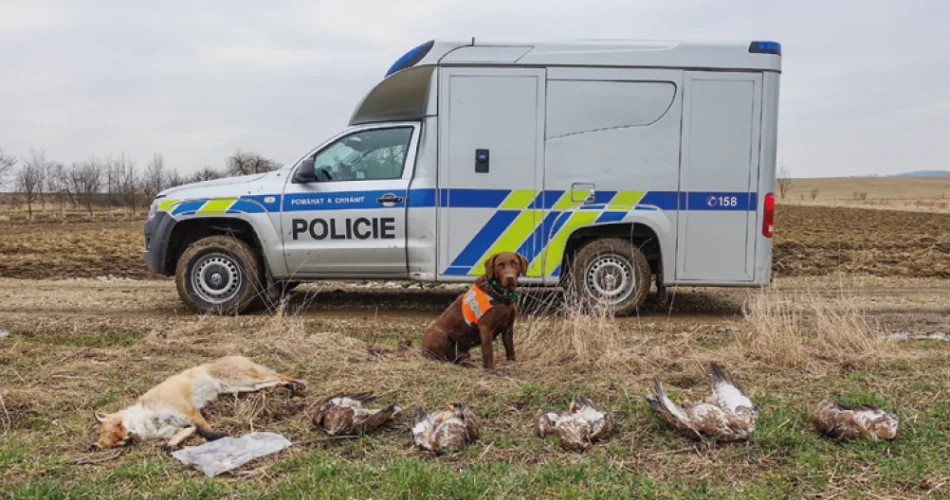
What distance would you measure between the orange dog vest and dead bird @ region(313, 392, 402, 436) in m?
1.32

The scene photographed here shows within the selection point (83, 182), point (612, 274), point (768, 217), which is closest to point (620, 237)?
point (612, 274)

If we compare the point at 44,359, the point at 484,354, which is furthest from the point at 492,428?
the point at 44,359

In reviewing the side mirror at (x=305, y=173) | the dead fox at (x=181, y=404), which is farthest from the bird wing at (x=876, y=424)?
the side mirror at (x=305, y=173)

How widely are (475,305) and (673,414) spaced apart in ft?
5.77

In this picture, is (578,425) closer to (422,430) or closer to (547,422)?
(547,422)

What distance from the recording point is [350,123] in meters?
7.83

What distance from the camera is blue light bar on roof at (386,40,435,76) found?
23.3ft

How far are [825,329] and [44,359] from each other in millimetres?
5749

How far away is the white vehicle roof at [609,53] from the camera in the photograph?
693cm

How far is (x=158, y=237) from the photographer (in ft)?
24.6

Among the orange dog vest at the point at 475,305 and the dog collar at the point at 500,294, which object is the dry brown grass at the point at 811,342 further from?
the orange dog vest at the point at 475,305

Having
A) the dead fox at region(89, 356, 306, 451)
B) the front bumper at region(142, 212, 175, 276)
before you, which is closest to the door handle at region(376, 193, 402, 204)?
the front bumper at region(142, 212, 175, 276)

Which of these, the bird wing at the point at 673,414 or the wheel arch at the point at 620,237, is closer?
the bird wing at the point at 673,414

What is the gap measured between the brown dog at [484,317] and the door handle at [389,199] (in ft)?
8.75
